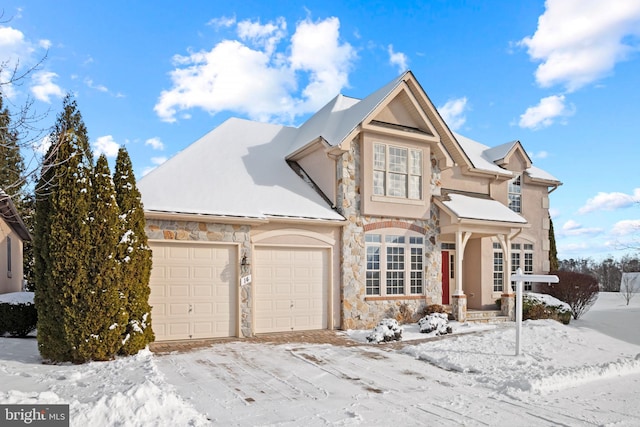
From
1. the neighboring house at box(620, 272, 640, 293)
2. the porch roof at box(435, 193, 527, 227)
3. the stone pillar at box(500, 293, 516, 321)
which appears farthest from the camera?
the neighboring house at box(620, 272, 640, 293)

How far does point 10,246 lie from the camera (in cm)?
1881

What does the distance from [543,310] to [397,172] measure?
22.6 ft

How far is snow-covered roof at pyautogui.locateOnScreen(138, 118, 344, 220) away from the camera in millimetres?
11852

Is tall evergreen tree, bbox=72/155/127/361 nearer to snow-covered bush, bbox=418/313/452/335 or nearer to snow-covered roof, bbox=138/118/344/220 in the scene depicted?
snow-covered roof, bbox=138/118/344/220

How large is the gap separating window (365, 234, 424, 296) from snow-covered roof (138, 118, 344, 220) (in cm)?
182

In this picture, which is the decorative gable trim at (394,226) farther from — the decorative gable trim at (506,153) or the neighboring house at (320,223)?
the decorative gable trim at (506,153)

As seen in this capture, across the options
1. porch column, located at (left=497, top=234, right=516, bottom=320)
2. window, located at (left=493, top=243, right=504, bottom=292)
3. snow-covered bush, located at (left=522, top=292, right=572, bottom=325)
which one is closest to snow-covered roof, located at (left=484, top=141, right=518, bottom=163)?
window, located at (left=493, top=243, right=504, bottom=292)

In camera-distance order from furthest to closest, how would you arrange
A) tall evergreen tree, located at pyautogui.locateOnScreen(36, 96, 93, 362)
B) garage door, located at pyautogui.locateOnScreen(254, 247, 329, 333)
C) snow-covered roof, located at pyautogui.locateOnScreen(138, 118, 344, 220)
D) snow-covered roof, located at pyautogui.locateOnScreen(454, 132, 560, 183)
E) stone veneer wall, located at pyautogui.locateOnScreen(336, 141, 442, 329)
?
snow-covered roof, located at pyautogui.locateOnScreen(454, 132, 560, 183), stone veneer wall, located at pyautogui.locateOnScreen(336, 141, 442, 329), garage door, located at pyautogui.locateOnScreen(254, 247, 329, 333), snow-covered roof, located at pyautogui.locateOnScreen(138, 118, 344, 220), tall evergreen tree, located at pyautogui.locateOnScreen(36, 96, 93, 362)

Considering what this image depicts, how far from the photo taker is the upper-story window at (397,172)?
47.9 feet

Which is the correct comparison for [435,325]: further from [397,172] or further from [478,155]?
[478,155]

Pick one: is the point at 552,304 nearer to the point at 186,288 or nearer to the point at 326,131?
the point at 326,131

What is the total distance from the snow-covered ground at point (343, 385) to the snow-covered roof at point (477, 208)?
529cm

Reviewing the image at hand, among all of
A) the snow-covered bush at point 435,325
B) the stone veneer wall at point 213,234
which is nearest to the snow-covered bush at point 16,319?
the stone veneer wall at point 213,234

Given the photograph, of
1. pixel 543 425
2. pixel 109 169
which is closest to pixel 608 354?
pixel 543 425
